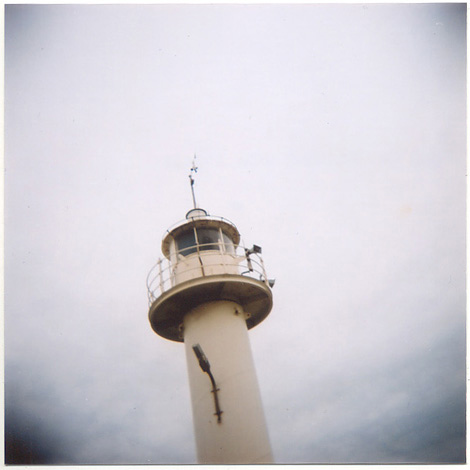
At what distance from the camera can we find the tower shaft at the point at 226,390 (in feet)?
18.8

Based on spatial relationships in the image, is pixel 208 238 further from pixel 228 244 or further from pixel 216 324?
pixel 216 324

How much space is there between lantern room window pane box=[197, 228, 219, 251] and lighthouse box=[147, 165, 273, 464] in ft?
0.07

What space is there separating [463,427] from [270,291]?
11.8 feet

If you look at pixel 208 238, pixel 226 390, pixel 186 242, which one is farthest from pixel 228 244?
Answer: pixel 226 390

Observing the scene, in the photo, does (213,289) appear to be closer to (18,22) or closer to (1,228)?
(1,228)

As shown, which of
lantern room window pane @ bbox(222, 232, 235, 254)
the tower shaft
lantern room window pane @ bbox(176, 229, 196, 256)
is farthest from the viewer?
lantern room window pane @ bbox(222, 232, 235, 254)

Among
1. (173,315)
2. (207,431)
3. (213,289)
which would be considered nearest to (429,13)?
(213,289)

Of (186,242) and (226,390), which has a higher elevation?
(186,242)

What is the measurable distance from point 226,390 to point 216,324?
1107 mm

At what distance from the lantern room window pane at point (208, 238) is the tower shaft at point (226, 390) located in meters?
1.15

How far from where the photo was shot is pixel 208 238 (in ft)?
24.7

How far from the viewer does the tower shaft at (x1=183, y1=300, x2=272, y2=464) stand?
5.73m

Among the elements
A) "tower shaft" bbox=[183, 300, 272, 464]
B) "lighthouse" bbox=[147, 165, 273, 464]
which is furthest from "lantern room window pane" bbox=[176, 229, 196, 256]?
"tower shaft" bbox=[183, 300, 272, 464]

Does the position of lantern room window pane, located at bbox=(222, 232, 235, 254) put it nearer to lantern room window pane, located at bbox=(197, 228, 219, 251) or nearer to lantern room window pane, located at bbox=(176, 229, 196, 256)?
lantern room window pane, located at bbox=(197, 228, 219, 251)
